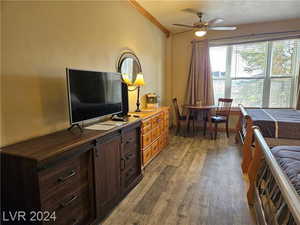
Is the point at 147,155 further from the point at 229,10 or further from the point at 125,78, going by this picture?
the point at 229,10

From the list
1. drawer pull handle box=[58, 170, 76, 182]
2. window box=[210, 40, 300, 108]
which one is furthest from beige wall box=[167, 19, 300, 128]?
drawer pull handle box=[58, 170, 76, 182]

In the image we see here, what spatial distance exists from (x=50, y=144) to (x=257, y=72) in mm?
5018

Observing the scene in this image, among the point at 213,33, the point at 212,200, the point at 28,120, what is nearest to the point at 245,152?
the point at 212,200

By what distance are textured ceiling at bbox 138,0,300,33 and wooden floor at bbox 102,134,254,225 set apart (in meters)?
2.78

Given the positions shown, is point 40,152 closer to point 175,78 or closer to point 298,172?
point 298,172

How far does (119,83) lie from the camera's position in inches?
97.0

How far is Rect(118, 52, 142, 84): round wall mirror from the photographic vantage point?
9.91 feet

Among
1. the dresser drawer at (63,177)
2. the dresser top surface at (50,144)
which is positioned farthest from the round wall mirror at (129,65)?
the dresser drawer at (63,177)

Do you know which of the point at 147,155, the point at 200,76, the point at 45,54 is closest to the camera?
the point at 45,54

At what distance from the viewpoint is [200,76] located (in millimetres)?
5074

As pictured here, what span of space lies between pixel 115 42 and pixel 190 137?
9.59ft

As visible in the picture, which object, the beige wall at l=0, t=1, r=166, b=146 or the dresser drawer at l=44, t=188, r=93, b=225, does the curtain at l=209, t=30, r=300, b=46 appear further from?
the dresser drawer at l=44, t=188, r=93, b=225

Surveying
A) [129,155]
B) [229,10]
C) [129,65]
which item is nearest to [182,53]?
[229,10]

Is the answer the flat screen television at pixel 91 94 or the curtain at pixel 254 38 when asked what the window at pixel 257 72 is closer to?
A: the curtain at pixel 254 38
